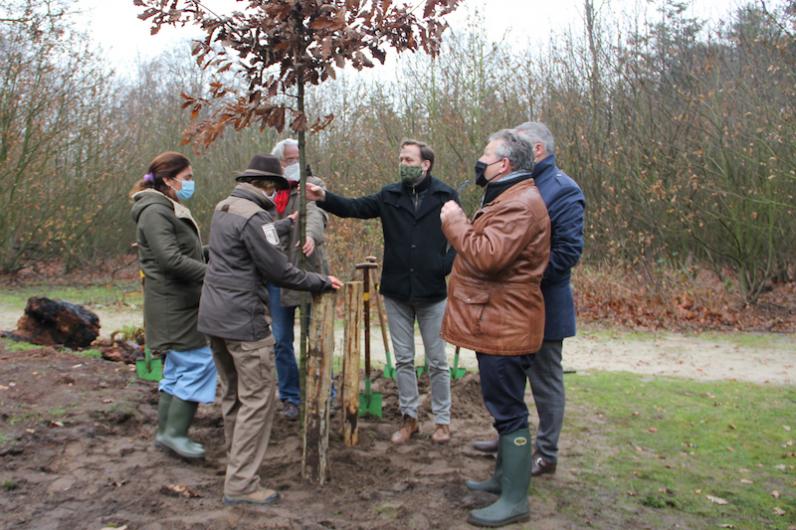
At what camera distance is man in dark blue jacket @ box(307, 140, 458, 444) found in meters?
5.45

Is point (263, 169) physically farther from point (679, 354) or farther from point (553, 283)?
point (679, 354)

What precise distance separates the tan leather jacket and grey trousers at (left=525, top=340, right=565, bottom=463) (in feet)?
2.62

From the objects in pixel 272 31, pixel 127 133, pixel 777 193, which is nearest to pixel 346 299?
pixel 272 31

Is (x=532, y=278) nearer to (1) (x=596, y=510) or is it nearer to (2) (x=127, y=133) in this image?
(1) (x=596, y=510)

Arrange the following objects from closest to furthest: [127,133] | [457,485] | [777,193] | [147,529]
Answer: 1. [147,529]
2. [457,485]
3. [777,193]
4. [127,133]

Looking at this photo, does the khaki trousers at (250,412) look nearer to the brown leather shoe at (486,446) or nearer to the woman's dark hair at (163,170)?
the woman's dark hair at (163,170)

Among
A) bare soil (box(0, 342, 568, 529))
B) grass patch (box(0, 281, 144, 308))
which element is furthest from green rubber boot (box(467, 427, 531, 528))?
grass patch (box(0, 281, 144, 308))

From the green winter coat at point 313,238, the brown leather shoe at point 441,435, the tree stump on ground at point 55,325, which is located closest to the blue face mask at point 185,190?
the green winter coat at point 313,238

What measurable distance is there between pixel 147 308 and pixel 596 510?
3046 millimetres

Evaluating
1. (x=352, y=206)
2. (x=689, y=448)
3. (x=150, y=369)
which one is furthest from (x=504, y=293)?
(x=150, y=369)

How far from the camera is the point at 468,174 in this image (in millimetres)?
16203

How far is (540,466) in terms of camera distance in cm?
499

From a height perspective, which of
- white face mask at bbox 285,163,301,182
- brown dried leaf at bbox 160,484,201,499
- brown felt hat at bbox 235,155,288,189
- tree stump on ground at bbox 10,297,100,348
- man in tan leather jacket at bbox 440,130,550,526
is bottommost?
brown dried leaf at bbox 160,484,201,499

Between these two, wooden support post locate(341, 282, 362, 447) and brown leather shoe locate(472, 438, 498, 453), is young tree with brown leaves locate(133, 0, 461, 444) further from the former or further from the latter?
brown leather shoe locate(472, 438, 498, 453)
